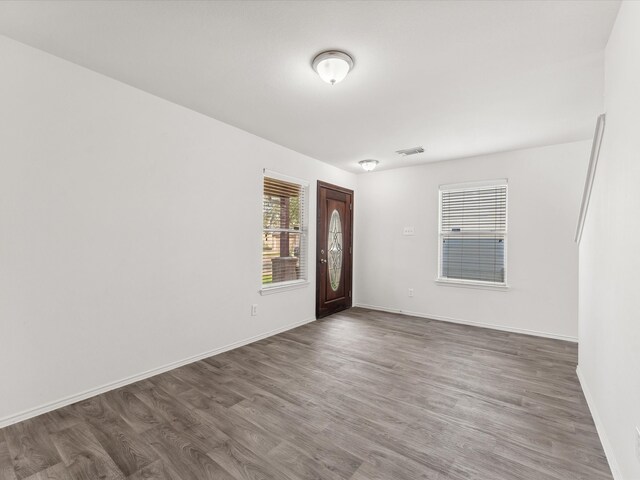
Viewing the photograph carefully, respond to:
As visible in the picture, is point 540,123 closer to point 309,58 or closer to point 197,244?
point 309,58

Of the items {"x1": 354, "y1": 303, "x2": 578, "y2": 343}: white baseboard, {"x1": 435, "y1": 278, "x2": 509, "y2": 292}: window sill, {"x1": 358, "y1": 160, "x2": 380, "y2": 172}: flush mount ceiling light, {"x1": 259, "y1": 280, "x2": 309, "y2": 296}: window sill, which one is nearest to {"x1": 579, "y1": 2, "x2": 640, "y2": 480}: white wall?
{"x1": 354, "y1": 303, "x2": 578, "y2": 343}: white baseboard

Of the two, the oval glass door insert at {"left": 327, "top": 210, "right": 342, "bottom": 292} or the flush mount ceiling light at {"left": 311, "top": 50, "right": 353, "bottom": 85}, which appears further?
the oval glass door insert at {"left": 327, "top": 210, "right": 342, "bottom": 292}

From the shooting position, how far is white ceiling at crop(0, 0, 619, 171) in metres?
1.77

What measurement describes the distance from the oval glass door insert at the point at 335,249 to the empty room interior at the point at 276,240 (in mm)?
1173

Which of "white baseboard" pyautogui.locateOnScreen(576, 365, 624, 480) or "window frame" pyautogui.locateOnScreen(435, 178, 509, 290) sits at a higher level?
"window frame" pyautogui.locateOnScreen(435, 178, 509, 290)

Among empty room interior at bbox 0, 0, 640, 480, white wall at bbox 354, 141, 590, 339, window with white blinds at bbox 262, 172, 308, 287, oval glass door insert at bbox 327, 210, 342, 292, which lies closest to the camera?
empty room interior at bbox 0, 0, 640, 480

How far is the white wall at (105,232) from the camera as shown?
2.09 metres

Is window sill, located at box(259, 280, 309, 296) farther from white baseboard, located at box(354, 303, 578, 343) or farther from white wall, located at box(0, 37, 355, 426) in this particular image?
white baseboard, located at box(354, 303, 578, 343)

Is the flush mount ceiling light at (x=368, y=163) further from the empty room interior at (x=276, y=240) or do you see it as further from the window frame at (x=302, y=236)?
the window frame at (x=302, y=236)

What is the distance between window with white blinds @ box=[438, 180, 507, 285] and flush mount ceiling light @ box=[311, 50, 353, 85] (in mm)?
3235

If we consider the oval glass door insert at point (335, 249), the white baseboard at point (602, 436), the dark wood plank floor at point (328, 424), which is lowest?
the dark wood plank floor at point (328, 424)

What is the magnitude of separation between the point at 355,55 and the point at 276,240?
8.52 feet


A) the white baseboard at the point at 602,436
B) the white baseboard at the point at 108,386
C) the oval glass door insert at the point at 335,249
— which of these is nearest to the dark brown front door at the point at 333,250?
the oval glass door insert at the point at 335,249

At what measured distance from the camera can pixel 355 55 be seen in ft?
7.05
